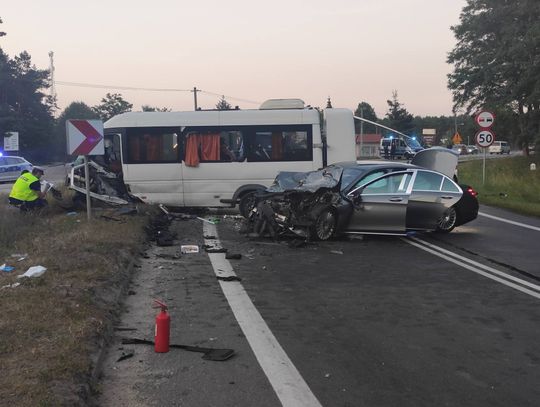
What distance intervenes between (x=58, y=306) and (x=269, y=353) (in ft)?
7.28

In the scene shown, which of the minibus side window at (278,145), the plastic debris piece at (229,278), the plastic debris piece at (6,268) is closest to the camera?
the plastic debris piece at (6,268)

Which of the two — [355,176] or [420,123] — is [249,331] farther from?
[420,123]

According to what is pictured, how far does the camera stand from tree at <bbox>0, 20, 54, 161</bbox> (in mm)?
56844

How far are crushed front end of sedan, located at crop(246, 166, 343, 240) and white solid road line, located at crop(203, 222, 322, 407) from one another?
3358mm

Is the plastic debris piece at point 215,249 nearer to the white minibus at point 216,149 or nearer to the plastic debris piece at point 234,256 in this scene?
the plastic debris piece at point 234,256

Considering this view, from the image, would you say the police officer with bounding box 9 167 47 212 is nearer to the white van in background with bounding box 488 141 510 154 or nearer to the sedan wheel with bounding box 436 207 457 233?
the sedan wheel with bounding box 436 207 457 233

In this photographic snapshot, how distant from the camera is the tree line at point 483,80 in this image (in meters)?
39.5

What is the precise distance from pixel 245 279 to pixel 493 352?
3.62 meters

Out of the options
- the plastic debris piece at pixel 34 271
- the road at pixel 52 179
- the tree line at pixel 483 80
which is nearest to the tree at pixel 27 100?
the tree line at pixel 483 80

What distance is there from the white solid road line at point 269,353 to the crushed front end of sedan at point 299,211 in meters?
3.36

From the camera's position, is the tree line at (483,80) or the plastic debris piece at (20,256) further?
the tree line at (483,80)

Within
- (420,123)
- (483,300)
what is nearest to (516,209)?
(483,300)

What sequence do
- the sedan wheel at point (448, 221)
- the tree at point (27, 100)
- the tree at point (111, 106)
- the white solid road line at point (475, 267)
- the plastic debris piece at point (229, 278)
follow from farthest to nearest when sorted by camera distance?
1. the tree at point (111, 106)
2. the tree at point (27, 100)
3. the sedan wheel at point (448, 221)
4. the plastic debris piece at point (229, 278)
5. the white solid road line at point (475, 267)

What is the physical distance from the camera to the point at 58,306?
5.45 metres
